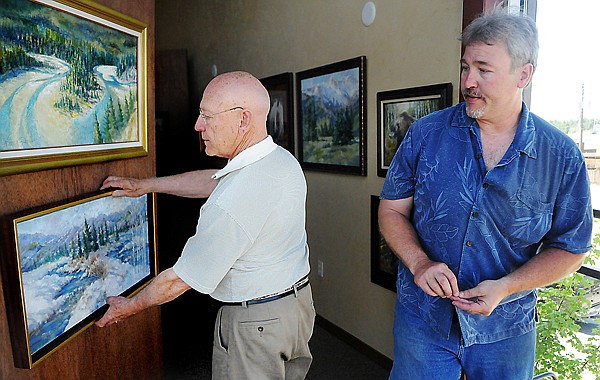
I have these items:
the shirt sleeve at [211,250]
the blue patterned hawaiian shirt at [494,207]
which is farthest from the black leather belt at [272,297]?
the blue patterned hawaiian shirt at [494,207]

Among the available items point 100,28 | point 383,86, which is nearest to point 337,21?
point 383,86

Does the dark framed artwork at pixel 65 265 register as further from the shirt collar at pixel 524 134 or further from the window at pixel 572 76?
the window at pixel 572 76

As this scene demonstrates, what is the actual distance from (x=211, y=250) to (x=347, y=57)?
211 cm

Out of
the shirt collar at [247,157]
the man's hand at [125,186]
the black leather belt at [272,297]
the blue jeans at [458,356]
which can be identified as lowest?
the blue jeans at [458,356]

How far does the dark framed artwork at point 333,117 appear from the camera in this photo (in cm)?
309

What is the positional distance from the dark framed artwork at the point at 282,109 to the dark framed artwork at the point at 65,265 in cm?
208

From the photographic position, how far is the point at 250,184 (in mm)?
1521

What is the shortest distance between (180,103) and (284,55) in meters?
1.84

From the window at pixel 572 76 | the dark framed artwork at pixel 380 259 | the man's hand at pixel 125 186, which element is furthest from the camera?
the dark framed artwork at pixel 380 259

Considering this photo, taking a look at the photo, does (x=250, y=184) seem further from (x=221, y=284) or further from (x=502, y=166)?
(x=502, y=166)

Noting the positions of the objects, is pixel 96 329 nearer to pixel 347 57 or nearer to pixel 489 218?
pixel 489 218

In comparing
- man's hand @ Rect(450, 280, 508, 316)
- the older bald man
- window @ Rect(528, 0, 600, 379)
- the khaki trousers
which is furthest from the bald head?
window @ Rect(528, 0, 600, 379)

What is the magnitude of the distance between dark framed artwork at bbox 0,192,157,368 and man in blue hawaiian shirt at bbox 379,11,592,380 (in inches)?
40.5

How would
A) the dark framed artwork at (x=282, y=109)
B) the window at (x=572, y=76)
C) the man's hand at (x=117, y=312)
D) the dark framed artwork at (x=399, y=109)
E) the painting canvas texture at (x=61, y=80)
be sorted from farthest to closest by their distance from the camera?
the dark framed artwork at (x=282, y=109) < the dark framed artwork at (x=399, y=109) < the window at (x=572, y=76) < the man's hand at (x=117, y=312) < the painting canvas texture at (x=61, y=80)
